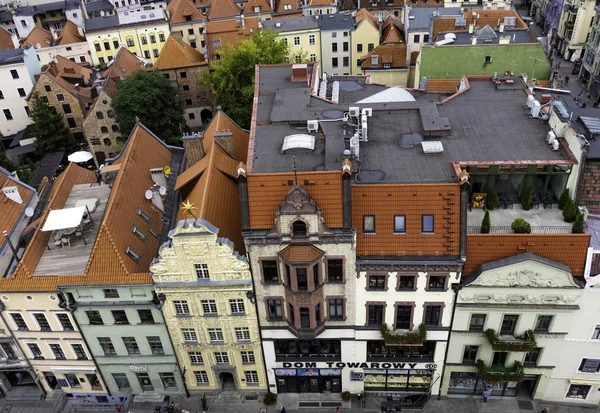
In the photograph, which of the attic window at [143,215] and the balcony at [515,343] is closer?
the balcony at [515,343]

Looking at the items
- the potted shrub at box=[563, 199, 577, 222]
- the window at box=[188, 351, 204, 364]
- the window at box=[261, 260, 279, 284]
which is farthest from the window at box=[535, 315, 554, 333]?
the window at box=[188, 351, 204, 364]

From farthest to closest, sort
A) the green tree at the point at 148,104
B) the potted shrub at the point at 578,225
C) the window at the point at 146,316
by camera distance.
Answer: the green tree at the point at 148,104
the window at the point at 146,316
the potted shrub at the point at 578,225

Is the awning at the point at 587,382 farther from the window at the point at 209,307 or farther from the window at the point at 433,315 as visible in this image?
the window at the point at 209,307

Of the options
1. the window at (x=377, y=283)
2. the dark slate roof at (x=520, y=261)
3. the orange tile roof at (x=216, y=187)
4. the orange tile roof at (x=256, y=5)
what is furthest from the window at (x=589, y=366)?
the orange tile roof at (x=256, y=5)

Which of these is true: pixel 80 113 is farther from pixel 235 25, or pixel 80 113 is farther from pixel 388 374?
pixel 388 374

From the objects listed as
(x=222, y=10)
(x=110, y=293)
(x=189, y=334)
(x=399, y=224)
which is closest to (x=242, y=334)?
(x=189, y=334)

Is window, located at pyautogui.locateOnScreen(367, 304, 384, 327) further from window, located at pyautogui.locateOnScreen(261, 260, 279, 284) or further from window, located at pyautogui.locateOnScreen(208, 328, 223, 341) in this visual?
window, located at pyautogui.locateOnScreen(208, 328, 223, 341)

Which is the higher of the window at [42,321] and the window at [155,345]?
the window at [42,321]
